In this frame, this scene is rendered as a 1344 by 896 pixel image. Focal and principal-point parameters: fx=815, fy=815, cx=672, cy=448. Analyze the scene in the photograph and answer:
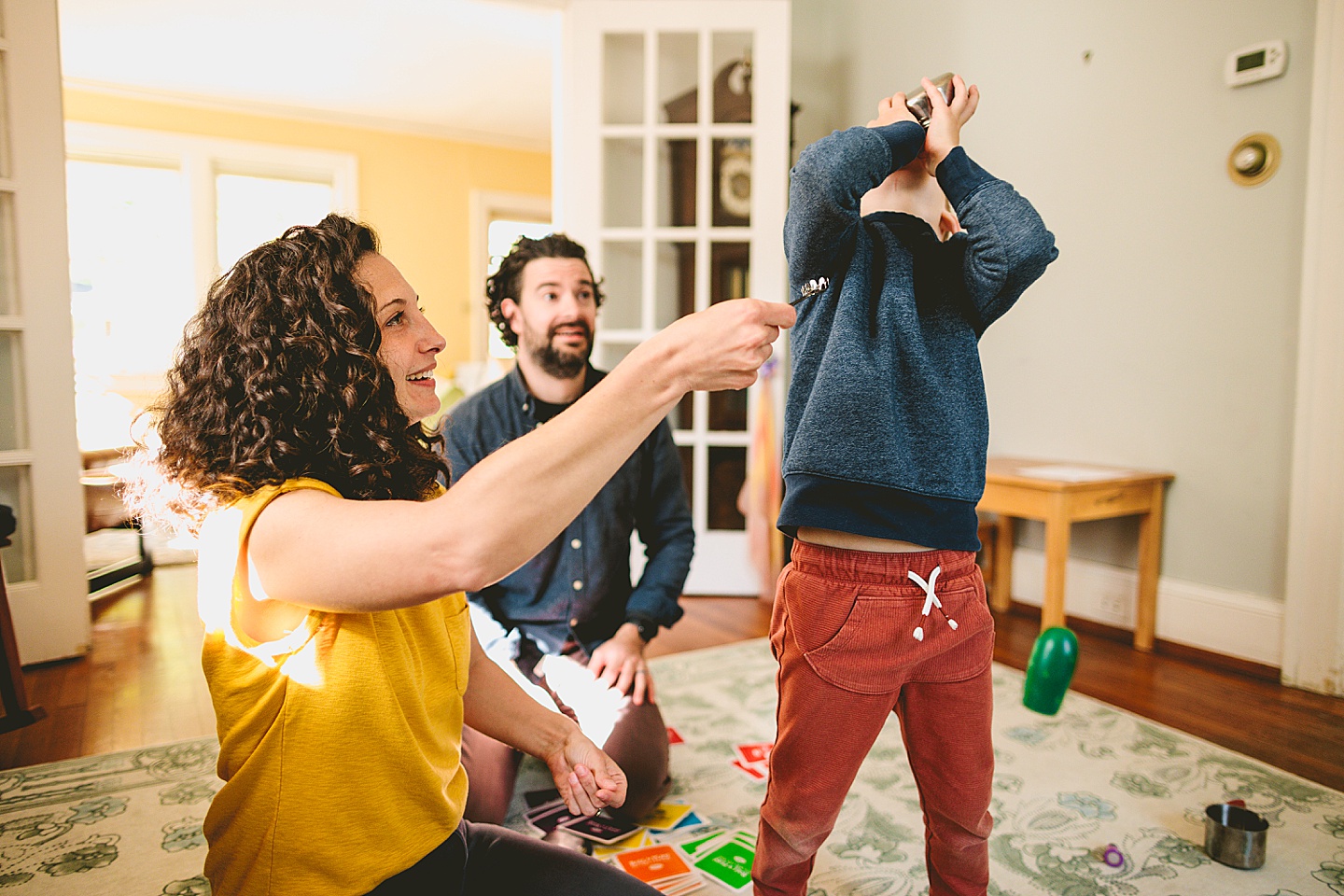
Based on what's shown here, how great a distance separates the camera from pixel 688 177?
331 centimetres

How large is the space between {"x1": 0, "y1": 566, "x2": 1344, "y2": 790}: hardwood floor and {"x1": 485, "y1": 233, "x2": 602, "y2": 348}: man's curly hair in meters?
1.14

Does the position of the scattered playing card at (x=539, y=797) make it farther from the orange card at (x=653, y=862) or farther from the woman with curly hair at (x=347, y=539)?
the woman with curly hair at (x=347, y=539)

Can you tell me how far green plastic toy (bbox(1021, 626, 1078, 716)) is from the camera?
2.01 m

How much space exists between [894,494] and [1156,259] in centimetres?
209

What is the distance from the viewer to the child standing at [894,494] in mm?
1034

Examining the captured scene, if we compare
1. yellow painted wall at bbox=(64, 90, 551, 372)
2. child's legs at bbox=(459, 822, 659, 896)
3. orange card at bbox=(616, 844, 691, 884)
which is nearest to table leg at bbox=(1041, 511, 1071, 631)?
orange card at bbox=(616, 844, 691, 884)

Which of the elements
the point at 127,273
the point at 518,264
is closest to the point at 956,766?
the point at 518,264

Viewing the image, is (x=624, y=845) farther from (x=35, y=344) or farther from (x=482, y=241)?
(x=482, y=241)

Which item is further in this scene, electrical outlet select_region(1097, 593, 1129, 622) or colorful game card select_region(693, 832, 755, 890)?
electrical outlet select_region(1097, 593, 1129, 622)

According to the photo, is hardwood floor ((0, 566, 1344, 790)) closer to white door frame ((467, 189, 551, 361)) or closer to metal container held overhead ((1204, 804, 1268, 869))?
metal container held overhead ((1204, 804, 1268, 869))

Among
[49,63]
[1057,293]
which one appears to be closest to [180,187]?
[49,63]

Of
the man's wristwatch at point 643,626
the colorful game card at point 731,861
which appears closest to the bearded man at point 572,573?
the man's wristwatch at point 643,626

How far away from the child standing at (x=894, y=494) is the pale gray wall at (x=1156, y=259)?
1.79m

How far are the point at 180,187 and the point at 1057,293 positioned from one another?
17.4 feet
